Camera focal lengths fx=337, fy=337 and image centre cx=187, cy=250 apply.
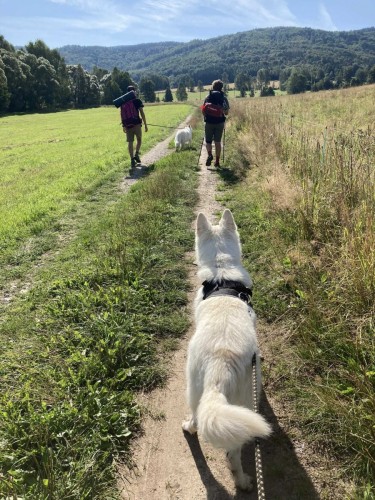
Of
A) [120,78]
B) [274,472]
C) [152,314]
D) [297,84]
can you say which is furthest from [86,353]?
[297,84]

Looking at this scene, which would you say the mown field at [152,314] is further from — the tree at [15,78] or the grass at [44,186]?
the tree at [15,78]

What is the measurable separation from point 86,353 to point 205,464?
1.67m

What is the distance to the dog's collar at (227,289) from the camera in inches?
Answer: 124

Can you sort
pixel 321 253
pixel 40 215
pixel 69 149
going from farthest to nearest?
pixel 69 149, pixel 40 215, pixel 321 253

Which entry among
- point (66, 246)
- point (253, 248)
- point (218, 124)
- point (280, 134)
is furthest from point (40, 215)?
point (280, 134)

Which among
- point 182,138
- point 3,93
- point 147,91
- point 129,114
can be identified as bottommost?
point 182,138

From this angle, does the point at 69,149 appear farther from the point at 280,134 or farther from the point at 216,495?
the point at 216,495

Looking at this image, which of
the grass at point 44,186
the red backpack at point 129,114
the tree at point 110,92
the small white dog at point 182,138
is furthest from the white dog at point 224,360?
the tree at point 110,92

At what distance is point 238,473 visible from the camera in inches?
100

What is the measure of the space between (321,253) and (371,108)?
16.1m

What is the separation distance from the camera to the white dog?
189 cm

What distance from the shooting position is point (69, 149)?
65.8 ft

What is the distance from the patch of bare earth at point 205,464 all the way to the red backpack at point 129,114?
35.6ft

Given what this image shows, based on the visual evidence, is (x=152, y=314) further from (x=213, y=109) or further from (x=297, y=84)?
(x=297, y=84)
